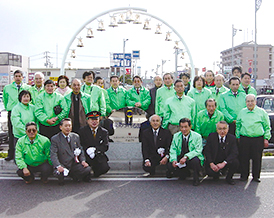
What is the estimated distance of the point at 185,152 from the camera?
6.03m

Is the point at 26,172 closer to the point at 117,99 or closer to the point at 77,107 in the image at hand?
the point at 77,107

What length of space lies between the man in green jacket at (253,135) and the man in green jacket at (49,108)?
11.8 ft

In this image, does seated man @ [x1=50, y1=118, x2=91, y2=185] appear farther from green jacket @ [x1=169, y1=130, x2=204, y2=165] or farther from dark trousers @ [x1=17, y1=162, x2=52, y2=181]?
green jacket @ [x1=169, y1=130, x2=204, y2=165]

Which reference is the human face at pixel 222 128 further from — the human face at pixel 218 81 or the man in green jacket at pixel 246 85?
the human face at pixel 218 81

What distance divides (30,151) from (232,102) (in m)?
4.13

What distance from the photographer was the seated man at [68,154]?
5805 millimetres

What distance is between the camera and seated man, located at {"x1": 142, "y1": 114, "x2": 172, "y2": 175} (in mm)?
6309

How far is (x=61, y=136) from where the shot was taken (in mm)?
5910

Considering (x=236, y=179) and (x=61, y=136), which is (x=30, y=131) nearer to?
(x=61, y=136)

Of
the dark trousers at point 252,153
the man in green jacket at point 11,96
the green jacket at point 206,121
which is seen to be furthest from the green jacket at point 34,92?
the dark trousers at point 252,153

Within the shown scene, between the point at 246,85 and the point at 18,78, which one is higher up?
the point at 18,78

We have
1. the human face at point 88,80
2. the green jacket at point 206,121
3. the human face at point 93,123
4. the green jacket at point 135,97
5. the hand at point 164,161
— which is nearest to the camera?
the hand at point 164,161

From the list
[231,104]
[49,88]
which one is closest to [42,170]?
[49,88]

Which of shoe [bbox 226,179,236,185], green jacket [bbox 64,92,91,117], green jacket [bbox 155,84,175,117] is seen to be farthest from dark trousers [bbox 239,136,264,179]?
green jacket [bbox 64,92,91,117]
